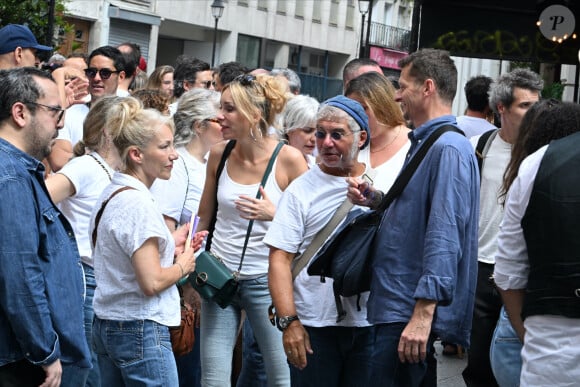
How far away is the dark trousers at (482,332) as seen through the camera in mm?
7246

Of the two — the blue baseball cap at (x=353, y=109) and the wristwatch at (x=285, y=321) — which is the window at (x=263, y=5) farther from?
the wristwatch at (x=285, y=321)

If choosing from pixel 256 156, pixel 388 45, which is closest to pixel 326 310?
pixel 256 156

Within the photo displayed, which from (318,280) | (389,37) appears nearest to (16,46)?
(318,280)

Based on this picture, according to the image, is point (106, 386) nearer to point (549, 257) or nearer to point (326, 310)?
point (326, 310)

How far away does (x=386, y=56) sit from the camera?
202 ft

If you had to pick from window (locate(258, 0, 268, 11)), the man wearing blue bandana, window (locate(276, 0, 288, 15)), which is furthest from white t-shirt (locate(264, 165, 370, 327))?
window (locate(276, 0, 288, 15))


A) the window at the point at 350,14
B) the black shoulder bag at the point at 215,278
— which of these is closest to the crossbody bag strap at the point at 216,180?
the black shoulder bag at the point at 215,278

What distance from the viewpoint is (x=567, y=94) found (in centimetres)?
2180

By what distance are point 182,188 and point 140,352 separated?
6.11ft

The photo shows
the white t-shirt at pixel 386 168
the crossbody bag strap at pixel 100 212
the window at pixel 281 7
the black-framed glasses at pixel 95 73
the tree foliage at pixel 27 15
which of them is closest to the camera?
the crossbody bag strap at pixel 100 212

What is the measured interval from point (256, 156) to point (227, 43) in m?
42.6

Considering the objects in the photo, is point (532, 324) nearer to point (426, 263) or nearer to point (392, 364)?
point (426, 263)

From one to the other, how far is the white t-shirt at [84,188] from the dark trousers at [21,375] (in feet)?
6.24

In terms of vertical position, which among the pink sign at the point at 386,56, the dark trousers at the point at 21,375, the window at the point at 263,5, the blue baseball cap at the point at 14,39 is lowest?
the dark trousers at the point at 21,375
